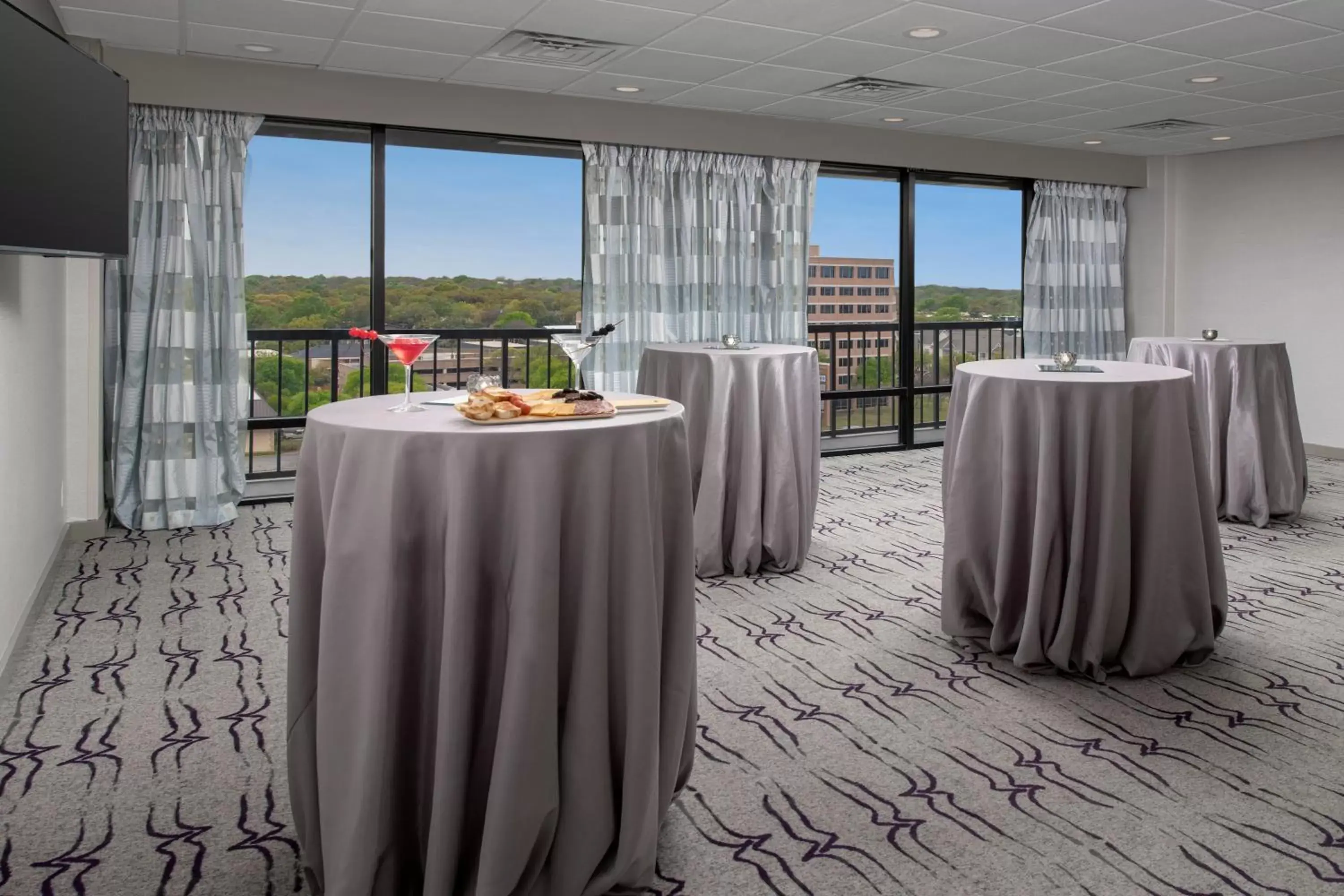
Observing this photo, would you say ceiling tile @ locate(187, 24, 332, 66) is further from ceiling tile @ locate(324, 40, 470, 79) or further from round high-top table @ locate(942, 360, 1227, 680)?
round high-top table @ locate(942, 360, 1227, 680)

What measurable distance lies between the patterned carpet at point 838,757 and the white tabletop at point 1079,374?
859 mm

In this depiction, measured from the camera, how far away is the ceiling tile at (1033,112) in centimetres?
602

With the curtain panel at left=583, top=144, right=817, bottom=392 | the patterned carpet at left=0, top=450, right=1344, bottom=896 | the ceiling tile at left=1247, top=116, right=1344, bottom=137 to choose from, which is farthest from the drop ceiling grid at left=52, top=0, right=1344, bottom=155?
the patterned carpet at left=0, top=450, right=1344, bottom=896

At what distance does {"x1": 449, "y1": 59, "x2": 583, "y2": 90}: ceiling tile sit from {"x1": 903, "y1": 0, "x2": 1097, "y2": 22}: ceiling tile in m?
2.03

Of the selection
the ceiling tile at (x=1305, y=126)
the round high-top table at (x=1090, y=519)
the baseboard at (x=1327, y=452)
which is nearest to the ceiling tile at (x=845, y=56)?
the round high-top table at (x=1090, y=519)

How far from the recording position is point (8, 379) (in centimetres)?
289

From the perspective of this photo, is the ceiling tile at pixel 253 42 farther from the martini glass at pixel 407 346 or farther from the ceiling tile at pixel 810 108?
the martini glass at pixel 407 346

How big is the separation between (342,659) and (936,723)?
157 cm

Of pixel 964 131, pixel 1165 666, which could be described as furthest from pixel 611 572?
pixel 964 131

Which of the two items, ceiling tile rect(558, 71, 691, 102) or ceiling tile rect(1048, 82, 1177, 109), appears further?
ceiling tile rect(1048, 82, 1177, 109)

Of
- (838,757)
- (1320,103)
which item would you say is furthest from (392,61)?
(1320,103)

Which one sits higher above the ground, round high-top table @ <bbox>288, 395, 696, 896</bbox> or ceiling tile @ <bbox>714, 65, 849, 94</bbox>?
ceiling tile @ <bbox>714, 65, 849, 94</bbox>

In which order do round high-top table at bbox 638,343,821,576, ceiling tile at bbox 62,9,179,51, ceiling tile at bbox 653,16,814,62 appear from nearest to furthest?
round high-top table at bbox 638,343,821,576 → ceiling tile at bbox 62,9,179,51 → ceiling tile at bbox 653,16,814,62

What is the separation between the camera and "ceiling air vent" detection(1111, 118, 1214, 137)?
6562mm
